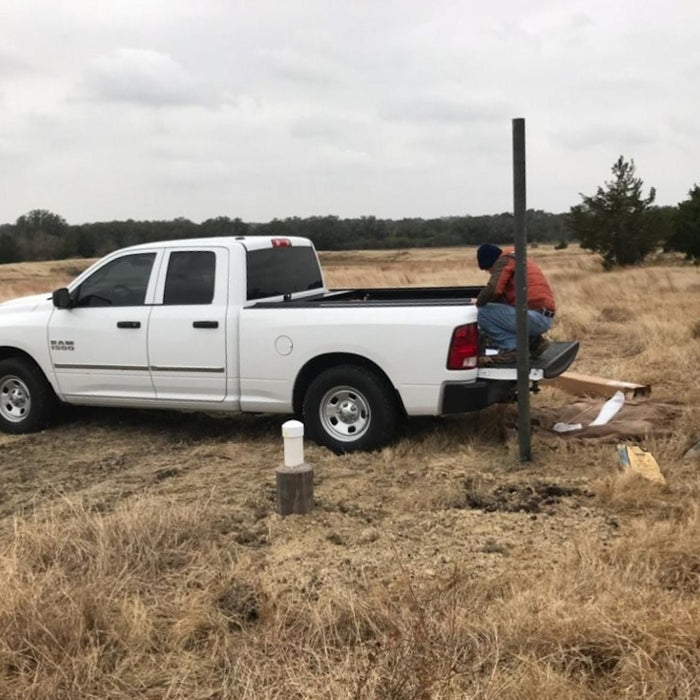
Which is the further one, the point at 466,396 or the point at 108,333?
the point at 108,333

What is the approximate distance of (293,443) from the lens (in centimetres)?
530

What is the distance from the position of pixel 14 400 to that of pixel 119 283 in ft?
5.48

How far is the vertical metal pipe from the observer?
5766 mm

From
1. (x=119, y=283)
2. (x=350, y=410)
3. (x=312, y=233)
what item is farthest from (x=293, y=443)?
(x=312, y=233)

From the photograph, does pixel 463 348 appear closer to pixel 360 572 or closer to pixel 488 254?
pixel 488 254

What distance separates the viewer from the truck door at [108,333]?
7.50 metres

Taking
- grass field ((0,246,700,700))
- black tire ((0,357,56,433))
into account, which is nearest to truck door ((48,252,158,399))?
black tire ((0,357,56,433))

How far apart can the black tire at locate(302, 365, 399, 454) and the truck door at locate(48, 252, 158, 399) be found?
164cm

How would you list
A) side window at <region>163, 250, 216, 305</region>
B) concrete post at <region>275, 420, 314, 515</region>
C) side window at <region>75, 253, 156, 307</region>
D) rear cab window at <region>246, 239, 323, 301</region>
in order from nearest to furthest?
concrete post at <region>275, 420, 314, 515</region>, side window at <region>163, 250, 216, 305</region>, rear cab window at <region>246, 239, 323, 301</region>, side window at <region>75, 253, 156, 307</region>

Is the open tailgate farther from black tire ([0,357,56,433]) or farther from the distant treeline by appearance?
the distant treeline

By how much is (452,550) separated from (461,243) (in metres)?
71.0

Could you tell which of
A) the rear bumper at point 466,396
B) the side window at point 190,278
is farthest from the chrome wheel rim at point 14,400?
the rear bumper at point 466,396

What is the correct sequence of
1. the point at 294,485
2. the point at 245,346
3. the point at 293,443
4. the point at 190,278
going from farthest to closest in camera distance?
1. the point at 190,278
2. the point at 245,346
3. the point at 293,443
4. the point at 294,485

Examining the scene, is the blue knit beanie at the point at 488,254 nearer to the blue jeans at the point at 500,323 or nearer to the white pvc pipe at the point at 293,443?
the blue jeans at the point at 500,323
